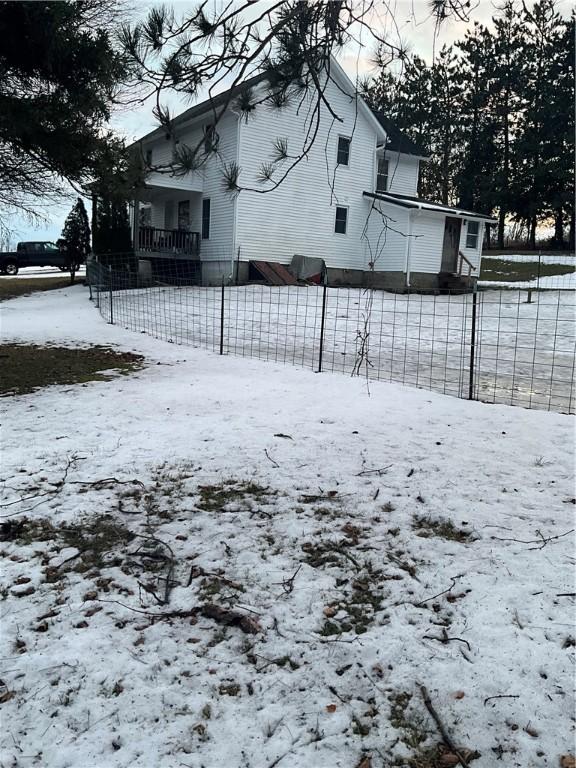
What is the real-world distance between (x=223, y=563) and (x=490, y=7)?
13.0ft

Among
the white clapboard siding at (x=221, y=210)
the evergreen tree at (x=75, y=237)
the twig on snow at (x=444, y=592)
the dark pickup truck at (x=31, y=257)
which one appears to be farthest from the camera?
the dark pickup truck at (x=31, y=257)

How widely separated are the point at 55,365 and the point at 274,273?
12280 mm

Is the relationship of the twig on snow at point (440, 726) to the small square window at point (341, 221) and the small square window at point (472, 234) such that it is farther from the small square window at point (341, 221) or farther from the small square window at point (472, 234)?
the small square window at point (472, 234)

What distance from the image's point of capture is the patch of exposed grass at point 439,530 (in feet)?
9.44

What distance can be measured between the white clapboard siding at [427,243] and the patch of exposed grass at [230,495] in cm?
1863

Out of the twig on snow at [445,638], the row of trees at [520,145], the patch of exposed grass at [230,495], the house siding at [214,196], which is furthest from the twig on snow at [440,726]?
the row of trees at [520,145]

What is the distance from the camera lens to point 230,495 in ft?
11.0

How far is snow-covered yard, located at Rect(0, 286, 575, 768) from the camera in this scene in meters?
1.69

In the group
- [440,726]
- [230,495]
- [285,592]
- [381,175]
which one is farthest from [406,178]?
[440,726]

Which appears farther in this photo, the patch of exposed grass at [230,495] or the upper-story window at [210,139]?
the upper-story window at [210,139]

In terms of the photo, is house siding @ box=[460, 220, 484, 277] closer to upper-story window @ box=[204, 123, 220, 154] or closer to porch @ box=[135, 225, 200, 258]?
porch @ box=[135, 225, 200, 258]

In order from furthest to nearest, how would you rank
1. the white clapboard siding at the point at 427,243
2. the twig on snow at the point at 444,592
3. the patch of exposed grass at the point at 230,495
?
the white clapboard siding at the point at 427,243, the patch of exposed grass at the point at 230,495, the twig on snow at the point at 444,592

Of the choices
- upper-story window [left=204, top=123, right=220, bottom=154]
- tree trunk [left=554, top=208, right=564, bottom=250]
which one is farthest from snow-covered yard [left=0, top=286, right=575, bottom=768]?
tree trunk [left=554, top=208, right=564, bottom=250]

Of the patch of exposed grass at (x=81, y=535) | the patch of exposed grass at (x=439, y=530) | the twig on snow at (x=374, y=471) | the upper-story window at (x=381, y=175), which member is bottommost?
the patch of exposed grass at (x=81, y=535)
